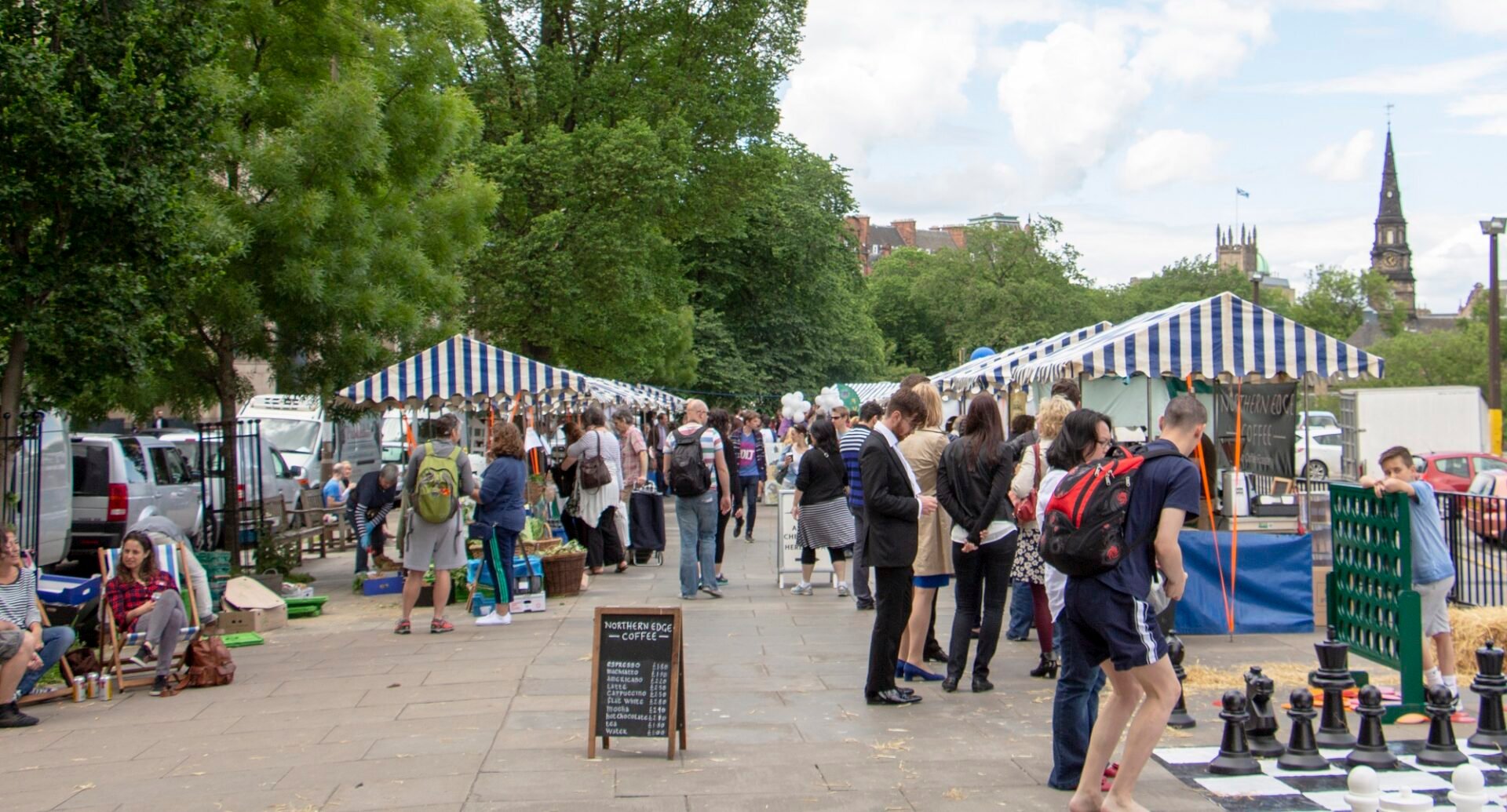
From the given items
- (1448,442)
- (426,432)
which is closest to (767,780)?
(426,432)

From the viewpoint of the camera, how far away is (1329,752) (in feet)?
21.8

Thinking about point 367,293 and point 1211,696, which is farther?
point 367,293

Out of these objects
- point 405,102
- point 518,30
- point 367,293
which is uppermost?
point 518,30

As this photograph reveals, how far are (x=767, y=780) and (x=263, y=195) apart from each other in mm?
10349

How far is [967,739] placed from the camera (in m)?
7.03

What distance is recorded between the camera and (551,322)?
26.8 meters

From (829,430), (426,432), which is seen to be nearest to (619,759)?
(829,430)

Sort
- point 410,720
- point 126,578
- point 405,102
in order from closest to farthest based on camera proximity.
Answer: point 410,720 → point 126,578 → point 405,102

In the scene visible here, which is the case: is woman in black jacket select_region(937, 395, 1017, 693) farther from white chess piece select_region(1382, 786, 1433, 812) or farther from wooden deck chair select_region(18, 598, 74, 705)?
wooden deck chair select_region(18, 598, 74, 705)

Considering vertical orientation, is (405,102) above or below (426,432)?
above

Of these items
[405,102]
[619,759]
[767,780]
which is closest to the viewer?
[767,780]

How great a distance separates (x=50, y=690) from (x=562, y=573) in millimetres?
5489

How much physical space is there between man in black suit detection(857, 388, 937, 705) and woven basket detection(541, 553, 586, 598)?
21.1 feet

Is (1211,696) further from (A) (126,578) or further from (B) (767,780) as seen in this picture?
(A) (126,578)
